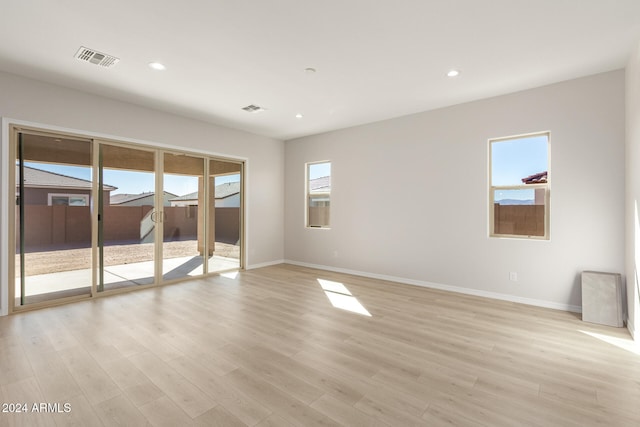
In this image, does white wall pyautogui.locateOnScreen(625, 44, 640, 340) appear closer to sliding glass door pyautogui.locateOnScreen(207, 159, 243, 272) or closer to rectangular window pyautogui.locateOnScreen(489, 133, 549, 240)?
rectangular window pyautogui.locateOnScreen(489, 133, 549, 240)

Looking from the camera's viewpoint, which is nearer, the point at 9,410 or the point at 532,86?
the point at 9,410

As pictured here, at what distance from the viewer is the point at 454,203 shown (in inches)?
179

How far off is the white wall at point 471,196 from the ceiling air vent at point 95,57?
12.8 ft

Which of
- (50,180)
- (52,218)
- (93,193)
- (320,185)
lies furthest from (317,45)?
(52,218)

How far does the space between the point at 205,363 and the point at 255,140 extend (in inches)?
194

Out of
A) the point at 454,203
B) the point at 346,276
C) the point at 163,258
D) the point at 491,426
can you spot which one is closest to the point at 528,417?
the point at 491,426

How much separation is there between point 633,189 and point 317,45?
3539 mm

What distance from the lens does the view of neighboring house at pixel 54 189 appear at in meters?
3.74

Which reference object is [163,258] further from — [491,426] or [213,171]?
[491,426]

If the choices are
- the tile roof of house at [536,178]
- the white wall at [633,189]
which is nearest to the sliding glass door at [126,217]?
the tile roof of house at [536,178]

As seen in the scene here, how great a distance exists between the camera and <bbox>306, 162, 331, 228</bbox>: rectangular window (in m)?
6.31

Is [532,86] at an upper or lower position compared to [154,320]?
upper

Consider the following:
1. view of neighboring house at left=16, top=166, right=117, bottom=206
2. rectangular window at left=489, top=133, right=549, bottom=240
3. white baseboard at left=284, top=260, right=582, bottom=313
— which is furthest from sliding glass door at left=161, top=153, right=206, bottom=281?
rectangular window at left=489, top=133, right=549, bottom=240

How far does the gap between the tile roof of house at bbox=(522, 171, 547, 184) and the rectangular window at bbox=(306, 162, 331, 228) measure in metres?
3.47
